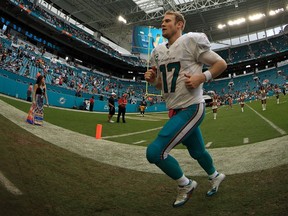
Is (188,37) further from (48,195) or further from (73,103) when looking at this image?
(73,103)

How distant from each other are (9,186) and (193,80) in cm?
245

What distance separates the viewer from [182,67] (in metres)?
3.06

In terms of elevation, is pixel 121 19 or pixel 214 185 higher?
pixel 121 19

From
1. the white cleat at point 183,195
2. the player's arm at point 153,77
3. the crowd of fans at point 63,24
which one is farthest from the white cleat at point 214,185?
the crowd of fans at point 63,24

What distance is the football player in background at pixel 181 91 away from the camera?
288cm

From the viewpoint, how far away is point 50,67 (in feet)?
103

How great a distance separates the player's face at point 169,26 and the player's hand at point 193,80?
0.66m

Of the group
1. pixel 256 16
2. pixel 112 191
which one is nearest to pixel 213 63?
pixel 112 191

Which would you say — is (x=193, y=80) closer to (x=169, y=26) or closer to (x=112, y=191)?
(x=169, y=26)

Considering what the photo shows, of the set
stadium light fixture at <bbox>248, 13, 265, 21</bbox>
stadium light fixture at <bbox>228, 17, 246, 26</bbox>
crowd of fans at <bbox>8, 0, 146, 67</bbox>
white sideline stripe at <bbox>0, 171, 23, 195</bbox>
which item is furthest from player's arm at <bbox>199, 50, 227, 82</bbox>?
stadium light fixture at <bbox>248, 13, 265, 21</bbox>

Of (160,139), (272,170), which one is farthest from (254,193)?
(160,139)

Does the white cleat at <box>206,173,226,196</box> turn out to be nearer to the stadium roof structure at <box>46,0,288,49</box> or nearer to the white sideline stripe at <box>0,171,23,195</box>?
the white sideline stripe at <box>0,171,23,195</box>

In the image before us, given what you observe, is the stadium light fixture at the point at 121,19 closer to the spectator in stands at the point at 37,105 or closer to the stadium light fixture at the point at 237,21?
the stadium light fixture at the point at 237,21

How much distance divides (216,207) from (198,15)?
4629 cm
